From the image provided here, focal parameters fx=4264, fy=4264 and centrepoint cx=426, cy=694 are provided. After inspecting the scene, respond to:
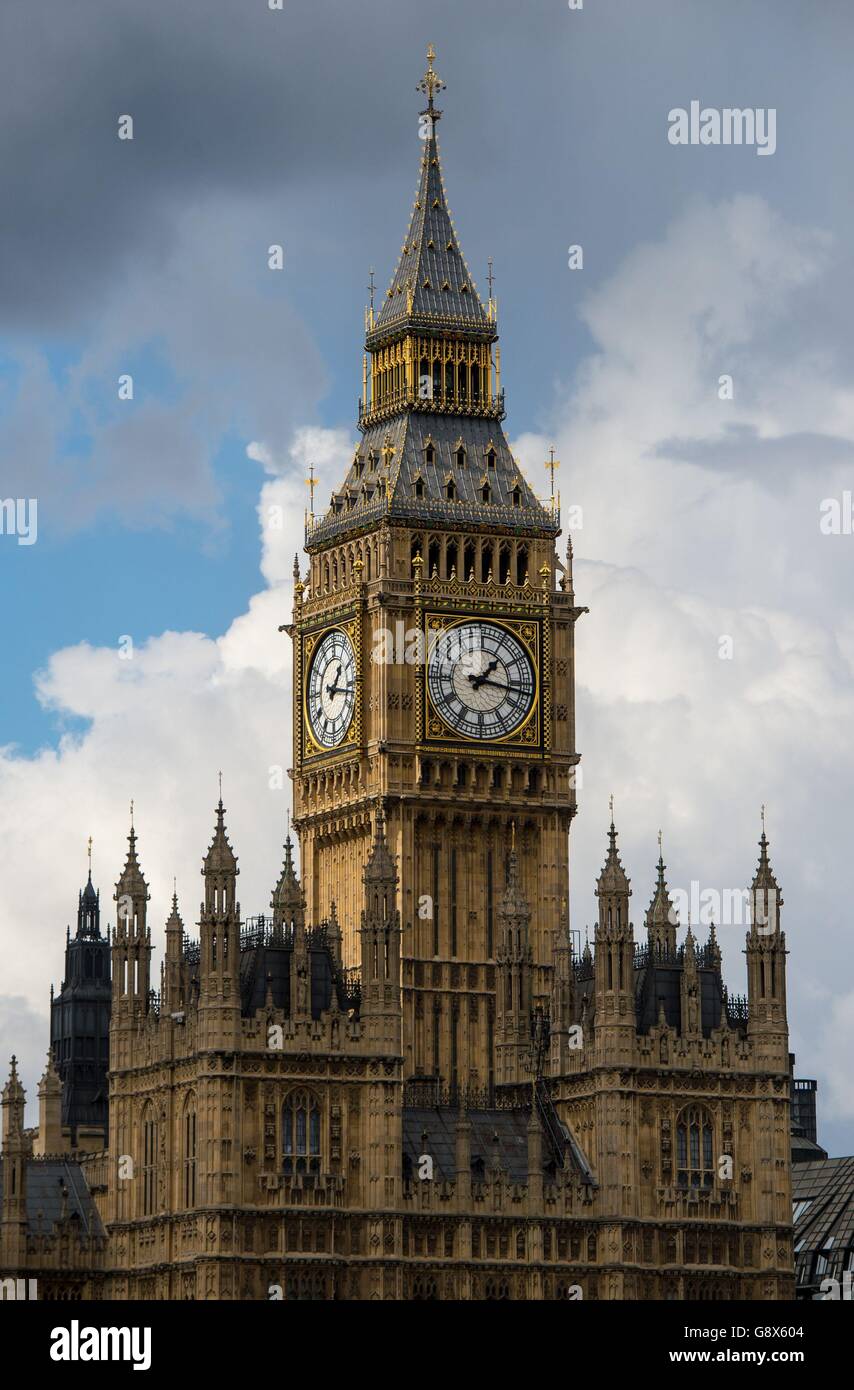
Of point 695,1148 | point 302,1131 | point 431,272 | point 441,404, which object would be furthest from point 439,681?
point 302,1131

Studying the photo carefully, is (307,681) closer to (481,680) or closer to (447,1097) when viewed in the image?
(481,680)

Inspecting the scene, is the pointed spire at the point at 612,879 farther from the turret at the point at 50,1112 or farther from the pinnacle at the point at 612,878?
the turret at the point at 50,1112

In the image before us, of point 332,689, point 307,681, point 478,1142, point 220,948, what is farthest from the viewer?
point 307,681

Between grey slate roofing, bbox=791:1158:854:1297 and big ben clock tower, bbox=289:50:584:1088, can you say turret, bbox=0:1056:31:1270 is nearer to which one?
big ben clock tower, bbox=289:50:584:1088

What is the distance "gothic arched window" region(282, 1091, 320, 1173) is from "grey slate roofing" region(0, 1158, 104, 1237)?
34.4ft

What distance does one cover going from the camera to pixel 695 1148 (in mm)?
158625

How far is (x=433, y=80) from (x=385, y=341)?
1188 cm

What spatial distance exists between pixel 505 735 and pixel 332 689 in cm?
793

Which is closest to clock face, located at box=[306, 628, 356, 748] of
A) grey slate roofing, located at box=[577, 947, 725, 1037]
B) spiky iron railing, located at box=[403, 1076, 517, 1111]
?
spiky iron railing, located at box=[403, 1076, 517, 1111]

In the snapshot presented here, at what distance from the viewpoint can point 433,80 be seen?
616ft

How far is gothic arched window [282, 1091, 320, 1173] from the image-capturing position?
15238 centimetres
